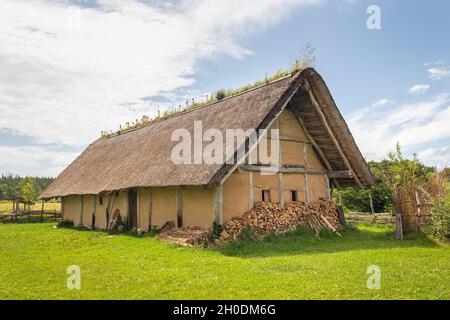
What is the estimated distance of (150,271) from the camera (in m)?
7.87

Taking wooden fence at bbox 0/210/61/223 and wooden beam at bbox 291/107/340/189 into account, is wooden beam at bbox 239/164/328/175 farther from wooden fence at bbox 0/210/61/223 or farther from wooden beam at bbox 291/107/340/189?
wooden fence at bbox 0/210/61/223

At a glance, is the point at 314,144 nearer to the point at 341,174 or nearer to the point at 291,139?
the point at 291,139

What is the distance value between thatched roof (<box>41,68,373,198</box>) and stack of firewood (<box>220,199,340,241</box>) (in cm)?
195

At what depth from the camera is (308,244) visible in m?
12.0

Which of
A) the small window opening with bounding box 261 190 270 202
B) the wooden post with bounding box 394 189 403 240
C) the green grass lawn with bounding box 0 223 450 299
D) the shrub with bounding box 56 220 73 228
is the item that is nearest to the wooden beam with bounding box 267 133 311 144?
the small window opening with bounding box 261 190 270 202

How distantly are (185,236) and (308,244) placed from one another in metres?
4.00

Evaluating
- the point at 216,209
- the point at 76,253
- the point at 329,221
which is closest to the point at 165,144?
the point at 216,209

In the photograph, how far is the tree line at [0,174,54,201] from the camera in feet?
223

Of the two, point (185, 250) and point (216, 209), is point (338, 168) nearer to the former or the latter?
point (216, 209)

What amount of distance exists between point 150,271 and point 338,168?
10.6m

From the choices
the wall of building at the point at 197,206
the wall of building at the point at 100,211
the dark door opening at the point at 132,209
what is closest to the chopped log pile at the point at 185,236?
the wall of building at the point at 197,206

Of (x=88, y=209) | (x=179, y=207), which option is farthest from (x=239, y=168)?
(x=88, y=209)

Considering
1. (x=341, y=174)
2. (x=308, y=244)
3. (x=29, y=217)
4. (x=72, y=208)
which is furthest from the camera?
(x=29, y=217)
